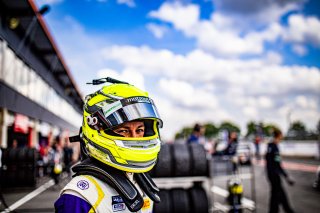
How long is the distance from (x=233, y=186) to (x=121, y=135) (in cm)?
496

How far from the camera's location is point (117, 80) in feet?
6.30

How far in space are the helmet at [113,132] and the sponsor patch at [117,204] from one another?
15 centimetres

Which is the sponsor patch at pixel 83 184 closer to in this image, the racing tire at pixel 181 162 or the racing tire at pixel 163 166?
the racing tire at pixel 163 166

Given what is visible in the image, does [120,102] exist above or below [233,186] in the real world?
above

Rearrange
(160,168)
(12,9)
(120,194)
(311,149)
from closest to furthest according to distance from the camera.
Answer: (120,194) → (12,9) → (160,168) → (311,149)

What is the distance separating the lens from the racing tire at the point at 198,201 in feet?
13.6

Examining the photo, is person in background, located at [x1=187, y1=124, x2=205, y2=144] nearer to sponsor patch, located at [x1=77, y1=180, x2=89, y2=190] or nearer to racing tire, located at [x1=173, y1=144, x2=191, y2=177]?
racing tire, located at [x1=173, y1=144, x2=191, y2=177]

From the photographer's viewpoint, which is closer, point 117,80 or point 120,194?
point 120,194

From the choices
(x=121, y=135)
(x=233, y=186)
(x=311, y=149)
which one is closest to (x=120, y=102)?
(x=121, y=135)

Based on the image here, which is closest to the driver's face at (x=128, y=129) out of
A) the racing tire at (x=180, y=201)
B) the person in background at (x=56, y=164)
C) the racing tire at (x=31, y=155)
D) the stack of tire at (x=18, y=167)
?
the stack of tire at (x=18, y=167)

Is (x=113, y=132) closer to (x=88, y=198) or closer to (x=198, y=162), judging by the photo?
(x=88, y=198)

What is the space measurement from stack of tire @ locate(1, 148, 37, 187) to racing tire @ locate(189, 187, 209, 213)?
8.06 ft

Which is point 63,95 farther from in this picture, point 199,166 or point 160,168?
point 199,166

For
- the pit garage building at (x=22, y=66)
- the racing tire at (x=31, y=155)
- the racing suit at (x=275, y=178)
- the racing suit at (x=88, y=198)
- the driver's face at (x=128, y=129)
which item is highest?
the pit garage building at (x=22, y=66)
